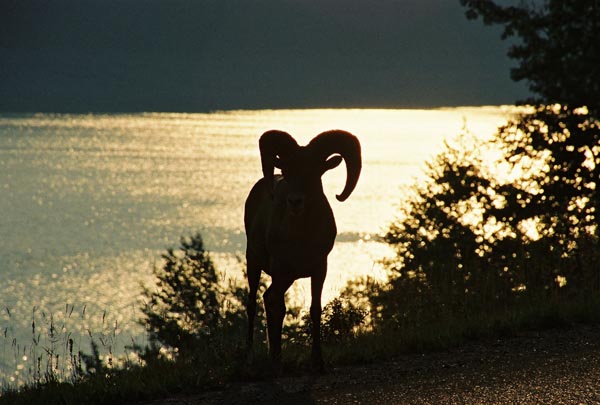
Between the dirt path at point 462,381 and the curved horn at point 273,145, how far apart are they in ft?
7.90

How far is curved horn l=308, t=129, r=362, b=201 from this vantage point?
345 inches

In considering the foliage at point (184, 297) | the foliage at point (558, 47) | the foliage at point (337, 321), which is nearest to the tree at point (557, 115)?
the foliage at point (558, 47)

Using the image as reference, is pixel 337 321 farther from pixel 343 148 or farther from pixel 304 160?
pixel 304 160

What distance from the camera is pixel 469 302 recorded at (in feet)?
38.7

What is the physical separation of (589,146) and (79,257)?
286 ft

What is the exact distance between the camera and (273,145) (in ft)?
29.0

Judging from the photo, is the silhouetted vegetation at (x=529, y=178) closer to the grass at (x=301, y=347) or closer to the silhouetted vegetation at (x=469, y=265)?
the silhouetted vegetation at (x=469, y=265)

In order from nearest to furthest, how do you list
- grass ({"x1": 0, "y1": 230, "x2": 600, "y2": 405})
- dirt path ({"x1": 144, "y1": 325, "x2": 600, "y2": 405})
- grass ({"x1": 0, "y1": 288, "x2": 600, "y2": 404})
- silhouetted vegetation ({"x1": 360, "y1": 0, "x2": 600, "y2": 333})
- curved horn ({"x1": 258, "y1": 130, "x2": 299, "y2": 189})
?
dirt path ({"x1": 144, "y1": 325, "x2": 600, "y2": 405}) < grass ({"x1": 0, "y1": 288, "x2": 600, "y2": 404}) < grass ({"x1": 0, "y1": 230, "x2": 600, "y2": 405}) < curved horn ({"x1": 258, "y1": 130, "x2": 299, "y2": 189}) < silhouetted vegetation ({"x1": 360, "y1": 0, "x2": 600, "y2": 333})

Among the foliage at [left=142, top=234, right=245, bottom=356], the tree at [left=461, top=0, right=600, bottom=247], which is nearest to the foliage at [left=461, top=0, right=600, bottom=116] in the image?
the tree at [left=461, top=0, right=600, bottom=247]

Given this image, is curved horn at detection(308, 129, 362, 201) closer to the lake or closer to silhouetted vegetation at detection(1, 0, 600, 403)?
silhouetted vegetation at detection(1, 0, 600, 403)

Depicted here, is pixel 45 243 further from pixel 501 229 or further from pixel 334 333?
pixel 334 333

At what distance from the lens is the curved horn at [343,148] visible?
8.77m

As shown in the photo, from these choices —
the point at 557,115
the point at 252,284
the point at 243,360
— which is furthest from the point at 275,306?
the point at 557,115

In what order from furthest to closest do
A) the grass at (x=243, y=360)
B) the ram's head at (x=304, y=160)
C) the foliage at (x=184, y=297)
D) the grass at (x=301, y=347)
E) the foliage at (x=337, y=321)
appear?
the foliage at (x=184, y=297) < the foliage at (x=337, y=321) < the ram's head at (x=304, y=160) < the grass at (x=301, y=347) < the grass at (x=243, y=360)
